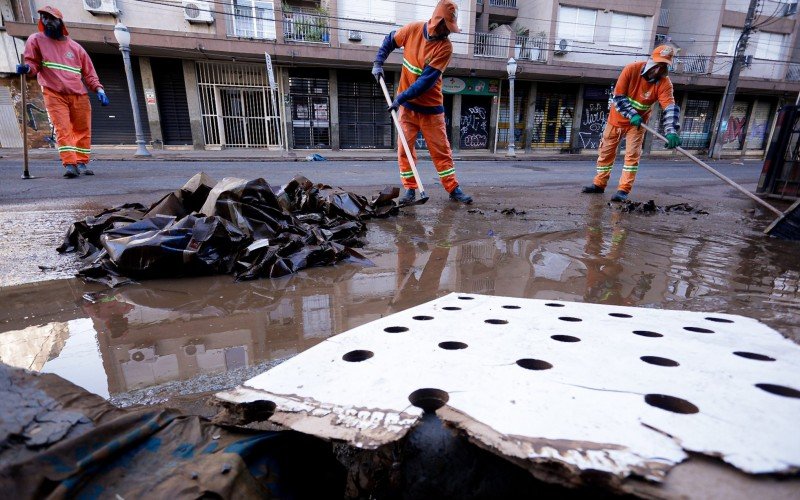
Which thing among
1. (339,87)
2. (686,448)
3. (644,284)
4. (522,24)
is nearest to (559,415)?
(686,448)

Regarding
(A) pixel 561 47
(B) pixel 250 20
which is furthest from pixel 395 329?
(A) pixel 561 47

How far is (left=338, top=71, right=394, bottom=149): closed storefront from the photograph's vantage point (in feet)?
61.3

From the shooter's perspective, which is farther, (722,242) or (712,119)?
(712,119)

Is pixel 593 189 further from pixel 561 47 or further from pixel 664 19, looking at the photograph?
A: pixel 664 19

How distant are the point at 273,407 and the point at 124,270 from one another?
1962 millimetres

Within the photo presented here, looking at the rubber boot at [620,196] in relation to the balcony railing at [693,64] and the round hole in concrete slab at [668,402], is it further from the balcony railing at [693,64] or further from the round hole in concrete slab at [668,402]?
the balcony railing at [693,64]

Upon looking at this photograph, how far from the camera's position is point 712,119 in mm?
24797

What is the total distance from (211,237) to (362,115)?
58.2 ft

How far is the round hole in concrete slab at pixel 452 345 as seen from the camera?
1.20 metres

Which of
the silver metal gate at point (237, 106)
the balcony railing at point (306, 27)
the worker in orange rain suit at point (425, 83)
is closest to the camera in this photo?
the worker in orange rain suit at point (425, 83)

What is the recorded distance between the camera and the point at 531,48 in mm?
20297

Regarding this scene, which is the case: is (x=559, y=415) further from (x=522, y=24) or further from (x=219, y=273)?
(x=522, y=24)

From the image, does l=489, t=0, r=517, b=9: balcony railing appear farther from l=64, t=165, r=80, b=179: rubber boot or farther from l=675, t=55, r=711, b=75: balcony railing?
l=64, t=165, r=80, b=179: rubber boot

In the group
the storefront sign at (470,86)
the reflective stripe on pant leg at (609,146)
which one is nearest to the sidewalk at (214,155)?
the storefront sign at (470,86)
